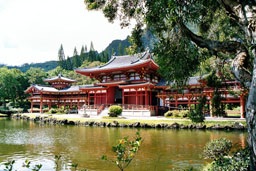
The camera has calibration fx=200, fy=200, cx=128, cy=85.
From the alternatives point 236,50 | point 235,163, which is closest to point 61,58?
point 236,50

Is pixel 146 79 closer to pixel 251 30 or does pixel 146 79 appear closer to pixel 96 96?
pixel 96 96

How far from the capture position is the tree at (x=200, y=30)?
446 centimetres

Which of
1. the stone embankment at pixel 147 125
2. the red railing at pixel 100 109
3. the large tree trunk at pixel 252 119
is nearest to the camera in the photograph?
the large tree trunk at pixel 252 119

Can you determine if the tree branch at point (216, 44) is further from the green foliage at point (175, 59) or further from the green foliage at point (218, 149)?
the green foliage at point (218, 149)

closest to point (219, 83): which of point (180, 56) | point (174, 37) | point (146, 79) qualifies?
point (180, 56)

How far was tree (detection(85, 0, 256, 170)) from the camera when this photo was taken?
446 centimetres

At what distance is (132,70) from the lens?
27375 millimetres

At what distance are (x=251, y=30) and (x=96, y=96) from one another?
2732cm

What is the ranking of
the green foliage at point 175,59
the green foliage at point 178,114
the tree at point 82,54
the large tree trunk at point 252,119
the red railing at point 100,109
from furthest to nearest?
1. the tree at point 82,54
2. the red railing at point 100,109
3. the green foliage at point 178,114
4. the green foliage at point 175,59
5. the large tree trunk at point 252,119

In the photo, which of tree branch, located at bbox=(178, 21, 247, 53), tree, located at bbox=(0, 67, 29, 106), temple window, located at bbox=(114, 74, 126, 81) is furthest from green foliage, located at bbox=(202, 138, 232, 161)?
tree, located at bbox=(0, 67, 29, 106)

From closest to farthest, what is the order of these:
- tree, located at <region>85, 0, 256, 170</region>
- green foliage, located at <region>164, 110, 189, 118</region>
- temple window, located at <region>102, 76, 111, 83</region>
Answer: tree, located at <region>85, 0, 256, 170</region>
green foliage, located at <region>164, 110, 189, 118</region>
temple window, located at <region>102, 76, 111, 83</region>

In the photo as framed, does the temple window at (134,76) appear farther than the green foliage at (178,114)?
Yes

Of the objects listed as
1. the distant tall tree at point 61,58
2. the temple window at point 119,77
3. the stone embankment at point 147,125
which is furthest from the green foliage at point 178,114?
the distant tall tree at point 61,58

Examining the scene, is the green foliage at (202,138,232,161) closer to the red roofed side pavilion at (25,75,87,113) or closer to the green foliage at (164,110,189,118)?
the green foliage at (164,110,189,118)
